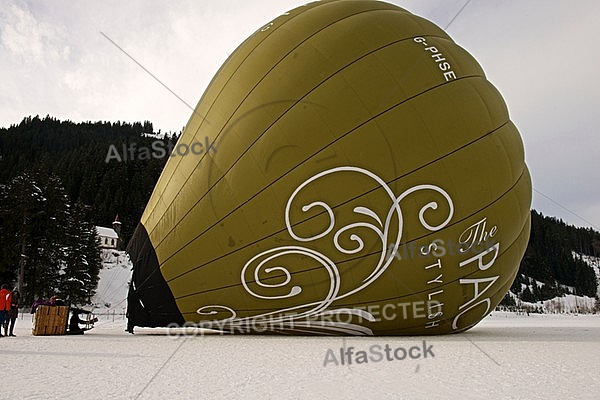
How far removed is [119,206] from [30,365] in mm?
82765

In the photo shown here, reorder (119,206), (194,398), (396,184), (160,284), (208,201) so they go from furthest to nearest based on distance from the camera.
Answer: (119,206) → (160,284) → (208,201) → (396,184) → (194,398)

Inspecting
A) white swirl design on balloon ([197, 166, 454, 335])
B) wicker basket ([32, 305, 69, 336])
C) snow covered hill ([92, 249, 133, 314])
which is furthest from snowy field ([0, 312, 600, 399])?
snow covered hill ([92, 249, 133, 314])

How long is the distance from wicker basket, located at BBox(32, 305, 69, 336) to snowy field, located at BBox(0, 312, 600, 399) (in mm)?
2690

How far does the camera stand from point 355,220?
22.9ft

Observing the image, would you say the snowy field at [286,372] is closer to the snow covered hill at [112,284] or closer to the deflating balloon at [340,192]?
the deflating balloon at [340,192]

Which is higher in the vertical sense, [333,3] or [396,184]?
[333,3]

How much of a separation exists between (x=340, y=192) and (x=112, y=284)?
51900 mm

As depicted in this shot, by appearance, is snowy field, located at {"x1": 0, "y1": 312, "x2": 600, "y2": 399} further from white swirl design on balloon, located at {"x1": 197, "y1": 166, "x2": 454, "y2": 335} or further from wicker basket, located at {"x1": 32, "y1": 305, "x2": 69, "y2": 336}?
wicker basket, located at {"x1": 32, "y1": 305, "x2": 69, "y2": 336}

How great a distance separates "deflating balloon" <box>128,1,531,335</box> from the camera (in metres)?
7.01

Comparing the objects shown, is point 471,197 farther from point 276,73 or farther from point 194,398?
point 194,398

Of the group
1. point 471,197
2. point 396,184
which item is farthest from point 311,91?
point 471,197

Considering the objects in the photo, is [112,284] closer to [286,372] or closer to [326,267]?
[326,267]

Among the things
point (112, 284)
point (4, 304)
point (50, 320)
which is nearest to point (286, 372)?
point (50, 320)

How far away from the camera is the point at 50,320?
952cm
